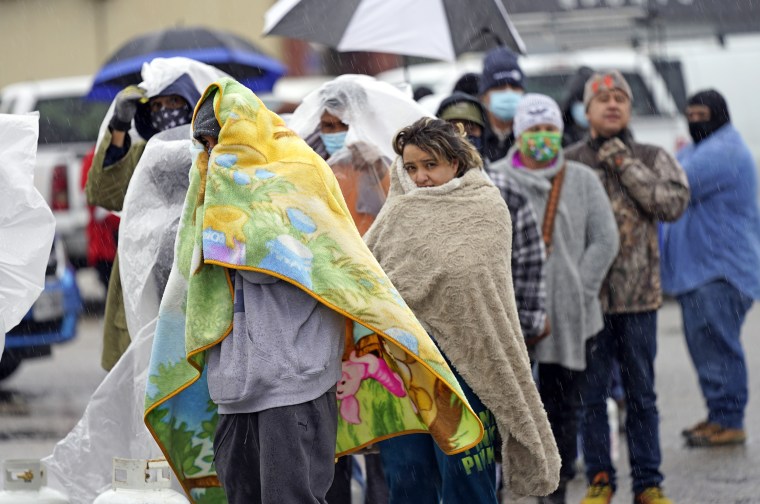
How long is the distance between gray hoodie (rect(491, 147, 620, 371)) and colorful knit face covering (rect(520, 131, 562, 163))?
6 centimetres

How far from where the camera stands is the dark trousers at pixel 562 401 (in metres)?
7.22

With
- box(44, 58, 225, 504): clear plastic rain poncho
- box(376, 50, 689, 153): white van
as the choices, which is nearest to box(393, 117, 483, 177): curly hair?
box(44, 58, 225, 504): clear plastic rain poncho

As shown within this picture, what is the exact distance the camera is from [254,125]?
4980 millimetres

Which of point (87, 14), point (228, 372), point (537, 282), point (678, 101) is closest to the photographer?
point (228, 372)

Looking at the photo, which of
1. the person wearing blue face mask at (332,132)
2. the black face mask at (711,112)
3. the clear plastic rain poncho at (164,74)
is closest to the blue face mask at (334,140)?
the person wearing blue face mask at (332,132)

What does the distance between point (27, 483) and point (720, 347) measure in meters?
4.52

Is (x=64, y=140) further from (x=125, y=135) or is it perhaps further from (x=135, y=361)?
(x=135, y=361)

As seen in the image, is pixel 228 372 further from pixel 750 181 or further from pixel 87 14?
pixel 87 14

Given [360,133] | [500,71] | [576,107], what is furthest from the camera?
[576,107]

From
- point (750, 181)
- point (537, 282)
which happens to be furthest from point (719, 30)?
point (537, 282)

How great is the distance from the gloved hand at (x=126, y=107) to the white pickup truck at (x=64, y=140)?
9.49 metres

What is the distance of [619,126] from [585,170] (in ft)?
1.67

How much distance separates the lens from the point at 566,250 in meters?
7.24

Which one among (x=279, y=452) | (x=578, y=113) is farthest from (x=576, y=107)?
(x=279, y=452)
